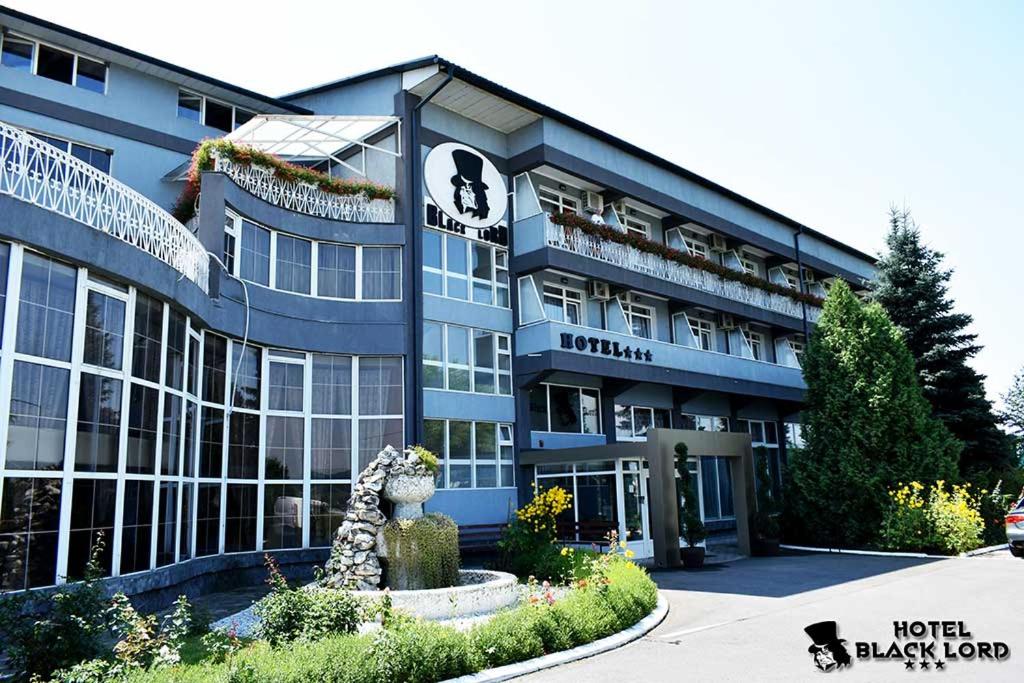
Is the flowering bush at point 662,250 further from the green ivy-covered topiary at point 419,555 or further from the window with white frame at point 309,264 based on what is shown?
the green ivy-covered topiary at point 419,555

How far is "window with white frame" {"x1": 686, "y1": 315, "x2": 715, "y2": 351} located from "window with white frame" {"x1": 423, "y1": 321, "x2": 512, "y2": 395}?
979 centimetres

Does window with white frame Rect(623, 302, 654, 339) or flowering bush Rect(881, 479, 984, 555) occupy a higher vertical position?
window with white frame Rect(623, 302, 654, 339)

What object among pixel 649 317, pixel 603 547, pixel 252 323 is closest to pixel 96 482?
pixel 252 323

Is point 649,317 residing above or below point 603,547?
above

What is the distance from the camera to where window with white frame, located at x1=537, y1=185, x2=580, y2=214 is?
24528 mm

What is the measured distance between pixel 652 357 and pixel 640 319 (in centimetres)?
291

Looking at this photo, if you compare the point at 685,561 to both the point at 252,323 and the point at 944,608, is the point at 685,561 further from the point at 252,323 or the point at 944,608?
the point at 252,323

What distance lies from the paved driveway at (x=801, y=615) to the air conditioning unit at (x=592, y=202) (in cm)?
1221

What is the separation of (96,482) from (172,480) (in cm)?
280

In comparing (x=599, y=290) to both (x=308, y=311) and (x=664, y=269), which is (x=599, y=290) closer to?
(x=664, y=269)

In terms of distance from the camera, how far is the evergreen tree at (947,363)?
26797mm

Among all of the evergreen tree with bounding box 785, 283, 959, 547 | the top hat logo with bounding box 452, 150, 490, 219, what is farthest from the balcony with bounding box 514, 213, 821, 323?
the evergreen tree with bounding box 785, 283, 959, 547

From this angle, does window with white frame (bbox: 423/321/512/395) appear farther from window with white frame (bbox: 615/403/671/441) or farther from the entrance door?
window with white frame (bbox: 615/403/671/441)

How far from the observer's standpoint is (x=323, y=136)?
20.9 meters
